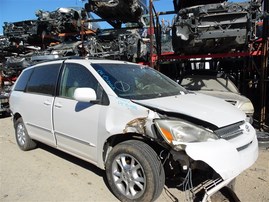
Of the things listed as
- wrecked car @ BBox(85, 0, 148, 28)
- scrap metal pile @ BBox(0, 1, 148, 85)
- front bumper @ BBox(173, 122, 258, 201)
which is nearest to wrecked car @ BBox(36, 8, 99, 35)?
scrap metal pile @ BBox(0, 1, 148, 85)

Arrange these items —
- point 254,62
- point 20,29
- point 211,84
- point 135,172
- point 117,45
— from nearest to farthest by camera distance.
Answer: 1. point 135,172
2. point 211,84
3. point 254,62
4. point 117,45
5. point 20,29

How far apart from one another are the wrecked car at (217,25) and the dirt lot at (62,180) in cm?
287

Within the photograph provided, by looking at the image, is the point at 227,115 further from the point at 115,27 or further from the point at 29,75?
the point at 115,27

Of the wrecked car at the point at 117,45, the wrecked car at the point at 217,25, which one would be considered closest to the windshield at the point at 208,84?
the wrecked car at the point at 217,25

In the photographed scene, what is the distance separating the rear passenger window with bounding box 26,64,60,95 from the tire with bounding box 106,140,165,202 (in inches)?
66.9

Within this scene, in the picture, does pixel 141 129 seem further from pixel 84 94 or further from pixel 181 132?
pixel 84 94

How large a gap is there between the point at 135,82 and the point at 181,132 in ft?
4.23

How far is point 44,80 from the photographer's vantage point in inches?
185

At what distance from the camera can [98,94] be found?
3.59 meters

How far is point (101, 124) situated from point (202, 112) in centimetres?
121

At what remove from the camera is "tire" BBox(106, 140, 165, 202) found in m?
2.99

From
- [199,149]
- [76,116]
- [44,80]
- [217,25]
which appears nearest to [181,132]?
[199,149]

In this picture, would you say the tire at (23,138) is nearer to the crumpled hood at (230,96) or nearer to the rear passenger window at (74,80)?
the rear passenger window at (74,80)

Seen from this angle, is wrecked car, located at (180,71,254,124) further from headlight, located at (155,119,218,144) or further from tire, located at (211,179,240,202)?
headlight, located at (155,119,218,144)
